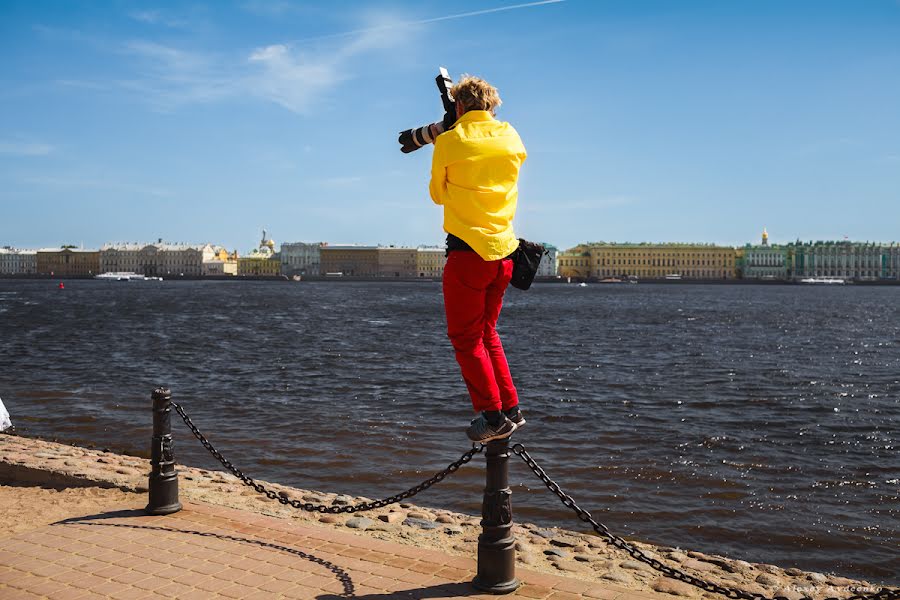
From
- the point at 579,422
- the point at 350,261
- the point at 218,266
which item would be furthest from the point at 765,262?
the point at 579,422

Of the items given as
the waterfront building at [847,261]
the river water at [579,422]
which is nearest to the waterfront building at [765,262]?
the waterfront building at [847,261]

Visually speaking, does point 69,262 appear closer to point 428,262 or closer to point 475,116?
point 428,262

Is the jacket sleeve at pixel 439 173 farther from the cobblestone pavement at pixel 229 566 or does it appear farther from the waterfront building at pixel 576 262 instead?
the waterfront building at pixel 576 262

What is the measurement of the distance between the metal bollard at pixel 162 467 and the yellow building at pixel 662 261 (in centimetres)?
13651

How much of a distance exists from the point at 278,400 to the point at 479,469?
5.41 meters

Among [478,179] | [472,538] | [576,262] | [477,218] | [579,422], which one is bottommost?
[579,422]

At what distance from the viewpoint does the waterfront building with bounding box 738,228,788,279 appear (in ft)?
453

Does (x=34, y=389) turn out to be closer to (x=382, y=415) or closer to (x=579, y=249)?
(x=382, y=415)

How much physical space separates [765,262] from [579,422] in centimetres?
13755

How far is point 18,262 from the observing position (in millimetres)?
153000

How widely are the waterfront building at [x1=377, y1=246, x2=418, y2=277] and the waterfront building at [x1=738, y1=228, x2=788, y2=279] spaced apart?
54526 millimetres

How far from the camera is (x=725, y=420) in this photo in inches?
453

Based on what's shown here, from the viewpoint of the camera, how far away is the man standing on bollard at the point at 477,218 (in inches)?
127

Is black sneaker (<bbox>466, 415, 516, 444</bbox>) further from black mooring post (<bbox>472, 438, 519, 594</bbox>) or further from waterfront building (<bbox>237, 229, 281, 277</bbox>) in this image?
waterfront building (<bbox>237, 229, 281, 277</bbox>)
